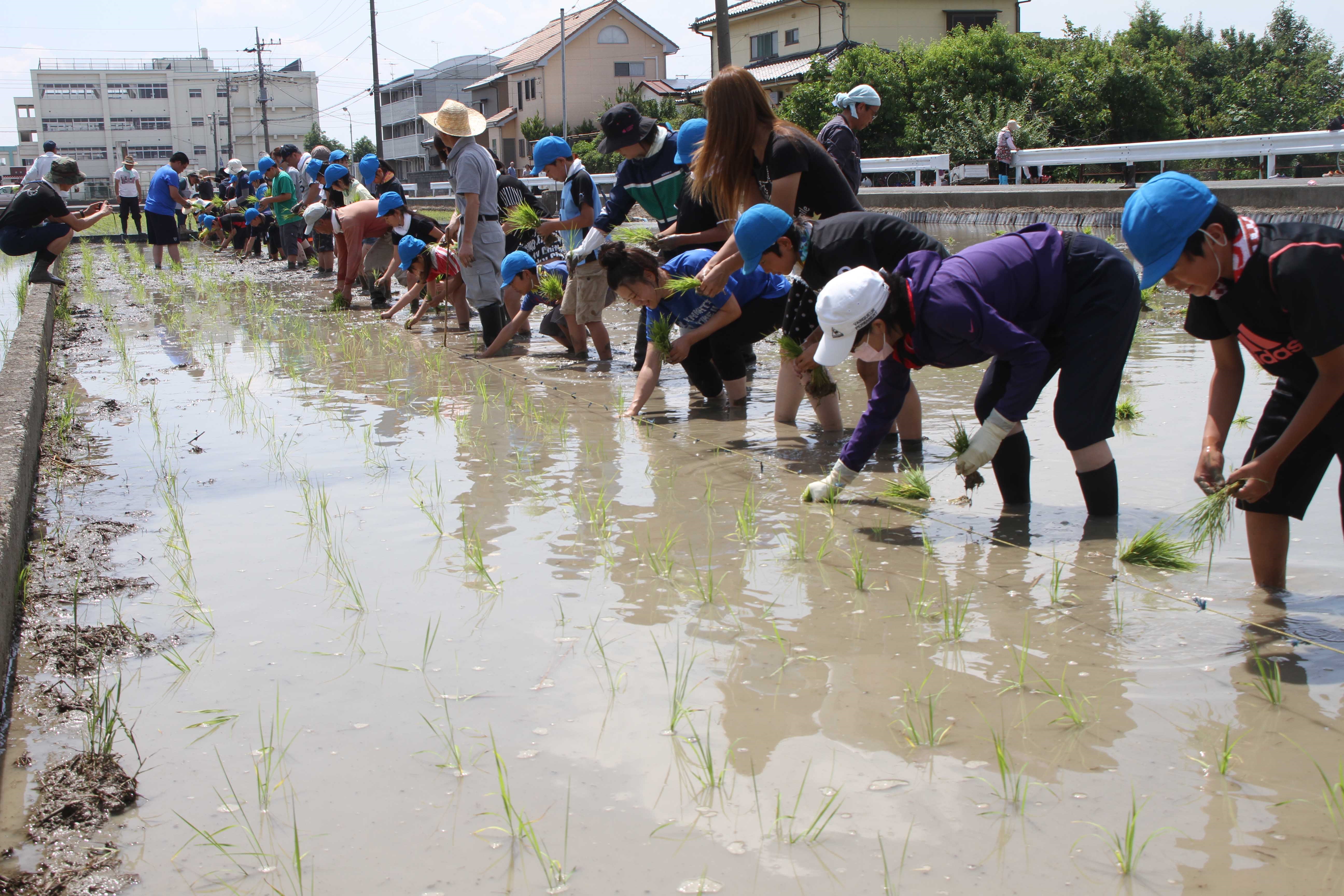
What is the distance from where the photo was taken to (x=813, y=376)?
15.9 feet

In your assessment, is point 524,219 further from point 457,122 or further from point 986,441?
point 986,441

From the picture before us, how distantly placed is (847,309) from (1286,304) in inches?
46.6

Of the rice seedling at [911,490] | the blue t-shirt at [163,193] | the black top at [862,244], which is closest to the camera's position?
the rice seedling at [911,490]

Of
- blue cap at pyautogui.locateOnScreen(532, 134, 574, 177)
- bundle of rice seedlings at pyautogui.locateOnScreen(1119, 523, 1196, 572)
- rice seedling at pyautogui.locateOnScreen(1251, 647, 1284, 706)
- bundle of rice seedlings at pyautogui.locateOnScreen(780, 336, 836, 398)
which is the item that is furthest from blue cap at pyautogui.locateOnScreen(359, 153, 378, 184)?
rice seedling at pyautogui.locateOnScreen(1251, 647, 1284, 706)

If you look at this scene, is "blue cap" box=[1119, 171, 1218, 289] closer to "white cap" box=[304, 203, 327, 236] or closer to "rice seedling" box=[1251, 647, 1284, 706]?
"rice seedling" box=[1251, 647, 1284, 706]

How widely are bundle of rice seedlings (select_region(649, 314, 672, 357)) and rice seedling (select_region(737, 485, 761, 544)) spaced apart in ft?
4.94

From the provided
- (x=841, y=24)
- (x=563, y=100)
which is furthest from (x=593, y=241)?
(x=563, y=100)

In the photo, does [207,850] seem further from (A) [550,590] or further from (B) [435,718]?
(A) [550,590]

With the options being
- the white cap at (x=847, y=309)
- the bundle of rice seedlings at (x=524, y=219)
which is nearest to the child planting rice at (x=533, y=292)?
the bundle of rice seedlings at (x=524, y=219)

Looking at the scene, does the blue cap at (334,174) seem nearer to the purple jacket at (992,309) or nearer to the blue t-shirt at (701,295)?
the blue t-shirt at (701,295)

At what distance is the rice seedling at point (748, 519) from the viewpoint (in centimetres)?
374

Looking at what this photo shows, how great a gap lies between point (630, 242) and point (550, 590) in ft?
10.8

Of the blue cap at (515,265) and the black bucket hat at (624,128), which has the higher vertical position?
the black bucket hat at (624,128)

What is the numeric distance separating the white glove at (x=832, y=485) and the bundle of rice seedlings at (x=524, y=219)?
4.45 meters
